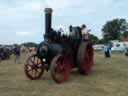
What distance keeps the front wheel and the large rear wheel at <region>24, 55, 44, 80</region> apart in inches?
40.4

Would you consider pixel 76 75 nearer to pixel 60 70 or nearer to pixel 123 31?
pixel 60 70

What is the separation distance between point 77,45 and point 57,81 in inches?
114

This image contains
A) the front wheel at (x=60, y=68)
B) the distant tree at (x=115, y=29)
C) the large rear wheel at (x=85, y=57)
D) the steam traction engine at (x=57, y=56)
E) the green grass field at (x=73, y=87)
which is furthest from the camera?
the distant tree at (x=115, y=29)

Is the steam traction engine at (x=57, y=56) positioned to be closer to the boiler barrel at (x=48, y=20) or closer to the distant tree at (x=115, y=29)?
the boiler barrel at (x=48, y=20)

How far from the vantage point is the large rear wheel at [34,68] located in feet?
50.1

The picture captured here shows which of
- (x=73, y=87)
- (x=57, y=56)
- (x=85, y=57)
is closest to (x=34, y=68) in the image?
(x=57, y=56)

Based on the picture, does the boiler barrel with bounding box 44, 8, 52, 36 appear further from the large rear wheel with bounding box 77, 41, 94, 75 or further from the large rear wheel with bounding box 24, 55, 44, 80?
the large rear wheel with bounding box 77, 41, 94, 75

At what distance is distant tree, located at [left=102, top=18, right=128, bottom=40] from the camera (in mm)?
118375

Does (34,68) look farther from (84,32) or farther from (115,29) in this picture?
(115,29)

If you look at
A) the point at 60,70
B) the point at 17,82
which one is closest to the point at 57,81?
the point at 60,70

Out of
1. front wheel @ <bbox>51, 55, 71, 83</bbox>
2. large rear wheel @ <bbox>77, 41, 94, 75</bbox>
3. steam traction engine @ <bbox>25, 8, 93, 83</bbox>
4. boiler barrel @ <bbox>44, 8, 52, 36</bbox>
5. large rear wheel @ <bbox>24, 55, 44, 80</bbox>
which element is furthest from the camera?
large rear wheel @ <bbox>77, 41, 94, 75</bbox>

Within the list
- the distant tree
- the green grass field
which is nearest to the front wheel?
the green grass field

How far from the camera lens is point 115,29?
124 m

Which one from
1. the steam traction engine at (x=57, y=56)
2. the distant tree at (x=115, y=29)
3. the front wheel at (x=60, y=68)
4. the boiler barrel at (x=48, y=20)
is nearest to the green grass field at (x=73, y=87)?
the front wheel at (x=60, y=68)
